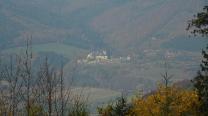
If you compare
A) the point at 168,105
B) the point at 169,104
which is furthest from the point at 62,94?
the point at 169,104

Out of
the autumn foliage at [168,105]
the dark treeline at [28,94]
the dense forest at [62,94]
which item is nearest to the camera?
the dark treeline at [28,94]

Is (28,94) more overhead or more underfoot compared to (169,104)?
more overhead

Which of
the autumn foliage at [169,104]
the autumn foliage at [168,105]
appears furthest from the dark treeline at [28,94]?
the autumn foliage at [169,104]

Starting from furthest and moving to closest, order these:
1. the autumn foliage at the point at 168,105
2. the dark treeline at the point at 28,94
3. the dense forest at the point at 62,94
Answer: the autumn foliage at the point at 168,105
the dense forest at the point at 62,94
the dark treeline at the point at 28,94

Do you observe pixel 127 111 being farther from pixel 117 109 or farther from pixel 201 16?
pixel 201 16

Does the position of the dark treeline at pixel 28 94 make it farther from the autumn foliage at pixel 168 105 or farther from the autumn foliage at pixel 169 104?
the autumn foliage at pixel 169 104

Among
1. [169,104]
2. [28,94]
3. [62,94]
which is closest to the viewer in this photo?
[28,94]

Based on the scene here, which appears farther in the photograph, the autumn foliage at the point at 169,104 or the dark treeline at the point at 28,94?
the autumn foliage at the point at 169,104

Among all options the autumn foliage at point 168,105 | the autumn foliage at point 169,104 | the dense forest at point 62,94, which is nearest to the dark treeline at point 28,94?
the dense forest at point 62,94

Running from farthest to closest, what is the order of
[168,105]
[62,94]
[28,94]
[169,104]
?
[169,104]
[168,105]
[62,94]
[28,94]

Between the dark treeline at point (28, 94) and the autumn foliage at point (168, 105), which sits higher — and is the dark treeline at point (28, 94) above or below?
above

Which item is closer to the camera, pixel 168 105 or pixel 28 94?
pixel 28 94

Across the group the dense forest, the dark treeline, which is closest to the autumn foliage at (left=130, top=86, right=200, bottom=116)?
the dense forest

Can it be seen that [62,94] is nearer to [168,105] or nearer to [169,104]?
[168,105]
